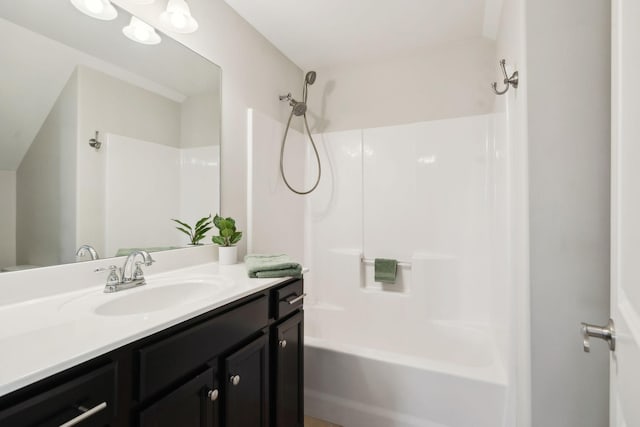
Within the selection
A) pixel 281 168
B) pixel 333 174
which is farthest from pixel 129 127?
pixel 333 174

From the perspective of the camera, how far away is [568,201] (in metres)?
0.95

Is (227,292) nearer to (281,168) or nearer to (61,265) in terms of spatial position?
(61,265)

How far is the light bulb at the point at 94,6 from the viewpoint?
3.78 ft

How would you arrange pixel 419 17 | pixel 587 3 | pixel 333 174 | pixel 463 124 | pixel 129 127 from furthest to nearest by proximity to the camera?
pixel 333 174, pixel 463 124, pixel 419 17, pixel 129 127, pixel 587 3

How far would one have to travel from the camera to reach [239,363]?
3.43 ft

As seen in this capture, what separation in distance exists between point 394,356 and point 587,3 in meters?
1.65

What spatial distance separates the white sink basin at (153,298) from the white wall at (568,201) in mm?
1177

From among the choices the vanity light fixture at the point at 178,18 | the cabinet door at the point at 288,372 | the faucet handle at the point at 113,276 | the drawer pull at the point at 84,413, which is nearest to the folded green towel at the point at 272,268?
the cabinet door at the point at 288,372

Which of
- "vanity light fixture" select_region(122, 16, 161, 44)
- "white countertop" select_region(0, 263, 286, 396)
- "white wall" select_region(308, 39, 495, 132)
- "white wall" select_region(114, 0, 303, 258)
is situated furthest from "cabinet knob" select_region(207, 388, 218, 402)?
"white wall" select_region(308, 39, 495, 132)

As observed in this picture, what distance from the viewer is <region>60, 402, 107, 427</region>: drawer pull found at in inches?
22.8

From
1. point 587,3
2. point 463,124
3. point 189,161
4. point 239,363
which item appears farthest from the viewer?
point 463,124

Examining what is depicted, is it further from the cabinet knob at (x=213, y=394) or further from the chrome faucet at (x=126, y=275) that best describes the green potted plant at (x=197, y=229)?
the cabinet knob at (x=213, y=394)

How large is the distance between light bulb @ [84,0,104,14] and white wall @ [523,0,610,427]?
1612 millimetres

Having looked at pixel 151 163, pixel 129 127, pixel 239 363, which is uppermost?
pixel 129 127
